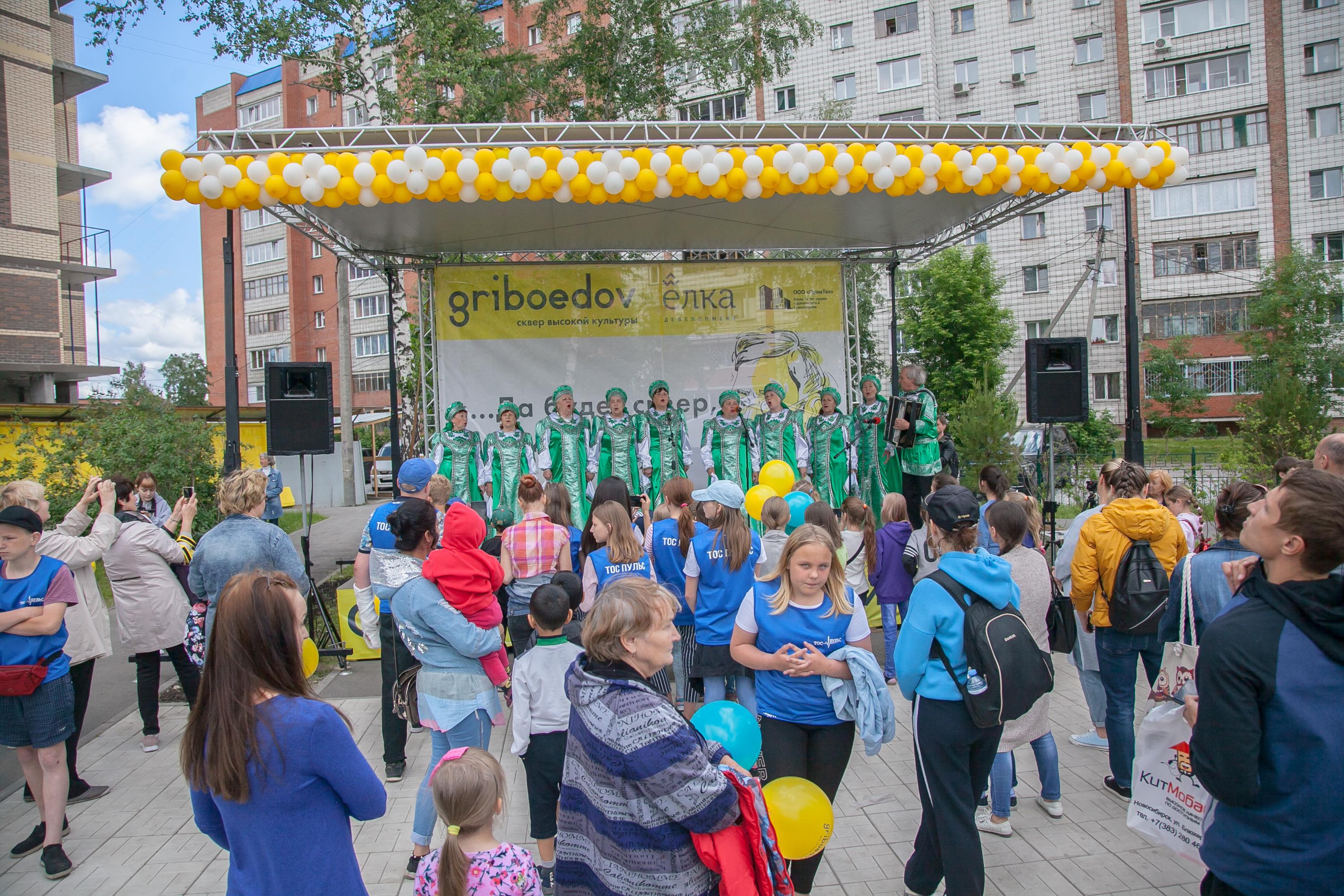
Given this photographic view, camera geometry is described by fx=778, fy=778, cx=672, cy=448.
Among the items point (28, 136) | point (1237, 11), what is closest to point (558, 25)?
point (28, 136)

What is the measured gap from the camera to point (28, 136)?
19.5 m

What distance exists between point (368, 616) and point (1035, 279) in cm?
3137

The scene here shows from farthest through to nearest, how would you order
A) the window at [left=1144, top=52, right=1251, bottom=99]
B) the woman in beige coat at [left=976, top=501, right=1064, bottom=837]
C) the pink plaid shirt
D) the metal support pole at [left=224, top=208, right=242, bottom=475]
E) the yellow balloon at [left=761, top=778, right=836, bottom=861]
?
the window at [left=1144, top=52, right=1251, bottom=99], the metal support pole at [left=224, top=208, right=242, bottom=475], the pink plaid shirt, the woman in beige coat at [left=976, top=501, right=1064, bottom=837], the yellow balloon at [left=761, top=778, right=836, bottom=861]

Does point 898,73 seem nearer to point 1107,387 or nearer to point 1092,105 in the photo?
point 1092,105

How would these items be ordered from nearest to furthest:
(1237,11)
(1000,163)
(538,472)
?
(1000,163) < (538,472) < (1237,11)

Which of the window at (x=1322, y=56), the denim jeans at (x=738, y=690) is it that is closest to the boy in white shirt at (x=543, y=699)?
the denim jeans at (x=738, y=690)

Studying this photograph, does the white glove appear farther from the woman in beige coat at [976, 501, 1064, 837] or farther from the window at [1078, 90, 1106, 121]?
the window at [1078, 90, 1106, 121]

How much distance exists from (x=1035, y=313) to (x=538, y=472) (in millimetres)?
26997

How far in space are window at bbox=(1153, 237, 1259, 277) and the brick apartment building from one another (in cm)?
3545

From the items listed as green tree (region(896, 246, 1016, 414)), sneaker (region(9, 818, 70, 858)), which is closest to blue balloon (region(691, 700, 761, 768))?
sneaker (region(9, 818, 70, 858))

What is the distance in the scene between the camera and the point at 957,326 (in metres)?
23.3

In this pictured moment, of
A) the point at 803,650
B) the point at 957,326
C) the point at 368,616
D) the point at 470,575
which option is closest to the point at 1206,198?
the point at 957,326

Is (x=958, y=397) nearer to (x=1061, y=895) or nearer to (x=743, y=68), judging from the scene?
(x=743, y=68)

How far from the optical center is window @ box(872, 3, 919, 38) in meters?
30.4
